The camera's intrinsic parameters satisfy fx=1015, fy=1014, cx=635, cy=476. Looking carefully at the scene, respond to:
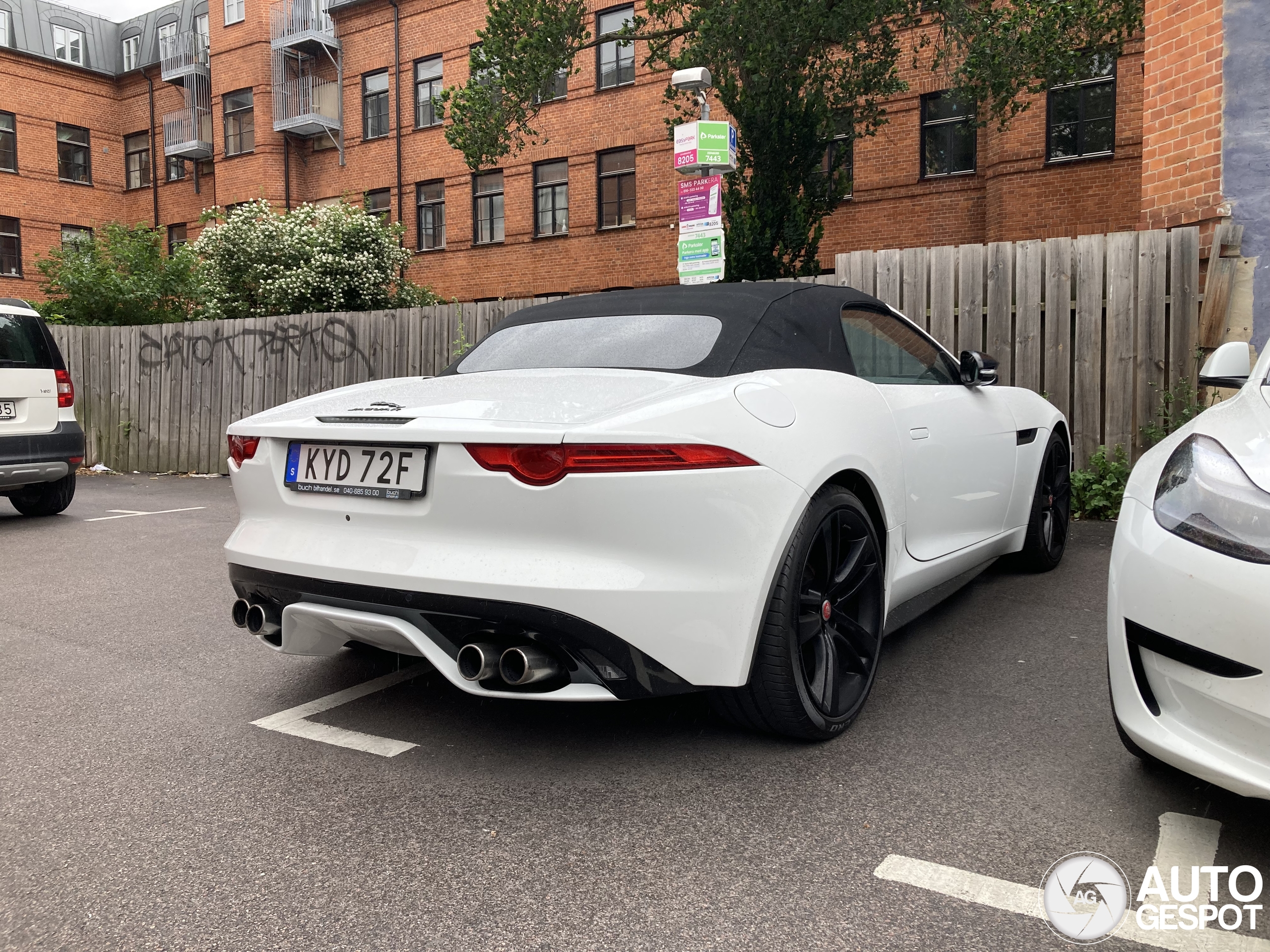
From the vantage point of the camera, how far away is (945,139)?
18422 millimetres

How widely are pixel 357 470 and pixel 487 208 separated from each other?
22.3 metres

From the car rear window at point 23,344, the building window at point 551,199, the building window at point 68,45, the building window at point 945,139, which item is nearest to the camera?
the car rear window at point 23,344

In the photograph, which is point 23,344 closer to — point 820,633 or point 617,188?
point 820,633

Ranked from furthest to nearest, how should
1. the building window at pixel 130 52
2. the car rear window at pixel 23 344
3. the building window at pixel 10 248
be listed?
the building window at pixel 130 52, the building window at pixel 10 248, the car rear window at pixel 23 344

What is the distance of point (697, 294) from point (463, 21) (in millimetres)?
22844

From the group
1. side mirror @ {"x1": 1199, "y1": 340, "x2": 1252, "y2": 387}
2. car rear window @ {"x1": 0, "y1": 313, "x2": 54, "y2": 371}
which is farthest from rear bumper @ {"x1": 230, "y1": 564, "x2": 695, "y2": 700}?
car rear window @ {"x1": 0, "y1": 313, "x2": 54, "y2": 371}

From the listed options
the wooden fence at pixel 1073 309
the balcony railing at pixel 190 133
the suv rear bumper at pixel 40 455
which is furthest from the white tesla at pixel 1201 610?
the balcony railing at pixel 190 133

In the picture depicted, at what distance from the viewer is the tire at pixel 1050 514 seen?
508 cm

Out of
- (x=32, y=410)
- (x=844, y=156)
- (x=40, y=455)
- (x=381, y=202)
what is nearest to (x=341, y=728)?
(x=40, y=455)

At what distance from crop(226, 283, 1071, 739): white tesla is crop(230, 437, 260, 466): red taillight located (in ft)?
0.03

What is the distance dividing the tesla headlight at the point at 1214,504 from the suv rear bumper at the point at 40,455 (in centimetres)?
833

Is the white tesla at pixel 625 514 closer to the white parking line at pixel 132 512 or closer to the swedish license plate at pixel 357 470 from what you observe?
the swedish license plate at pixel 357 470

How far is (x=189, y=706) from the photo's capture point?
354 centimetres

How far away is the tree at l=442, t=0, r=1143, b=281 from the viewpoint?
14.0 m
